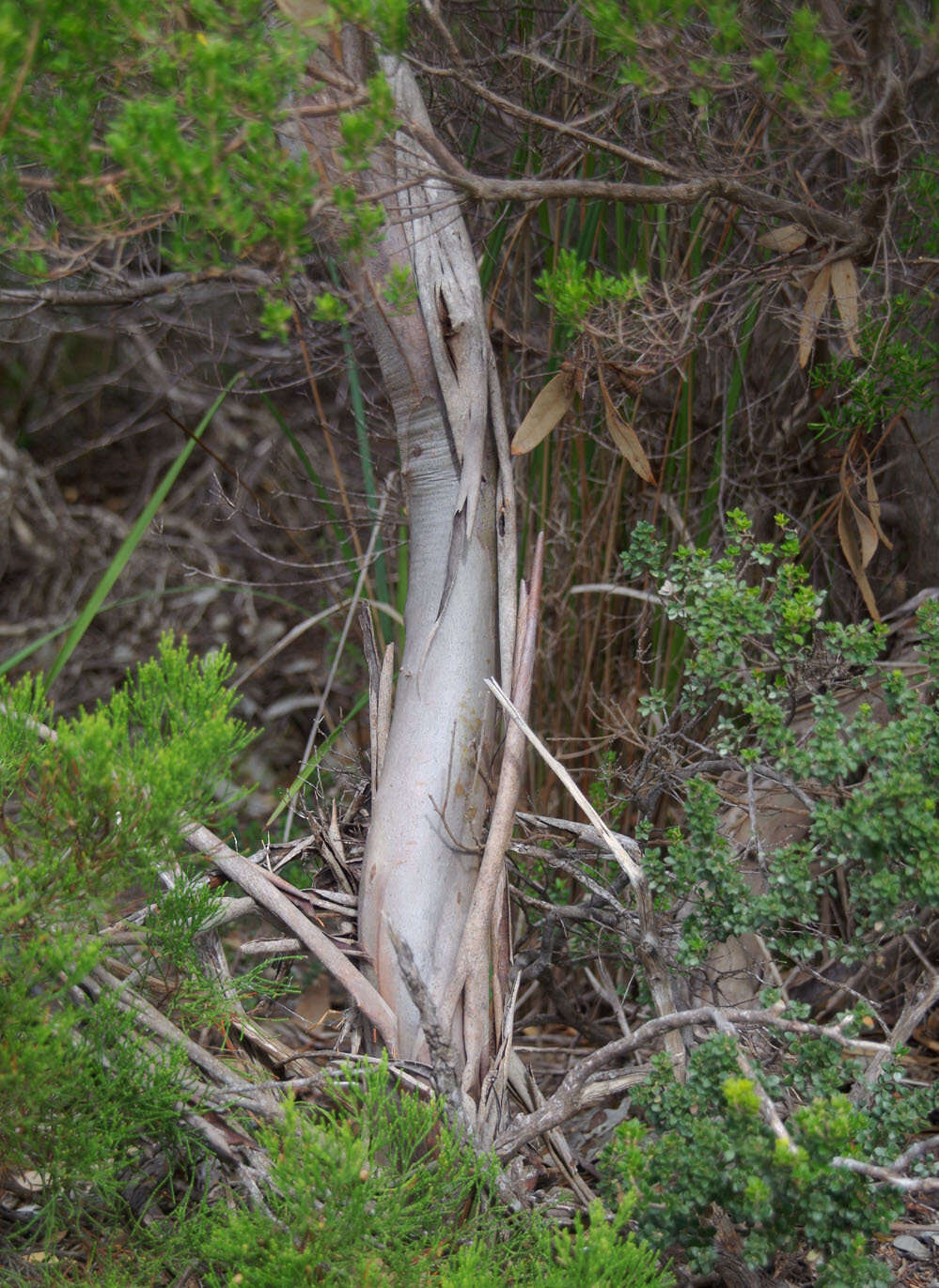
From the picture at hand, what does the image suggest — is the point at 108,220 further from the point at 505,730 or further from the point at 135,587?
Result: the point at 135,587

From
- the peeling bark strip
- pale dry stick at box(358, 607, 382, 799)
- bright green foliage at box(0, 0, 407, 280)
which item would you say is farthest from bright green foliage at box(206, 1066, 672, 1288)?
bright green foliage at box(0, 0, 407, 280)

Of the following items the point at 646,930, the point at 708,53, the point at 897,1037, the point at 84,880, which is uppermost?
the point at 708,53

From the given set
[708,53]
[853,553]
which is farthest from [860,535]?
[708,53]

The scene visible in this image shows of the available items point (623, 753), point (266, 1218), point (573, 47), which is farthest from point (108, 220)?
point (623, 753)

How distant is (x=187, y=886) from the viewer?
1.25 metres

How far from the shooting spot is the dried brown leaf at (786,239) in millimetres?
1464

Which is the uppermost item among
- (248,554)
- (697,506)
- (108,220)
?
(108,220)

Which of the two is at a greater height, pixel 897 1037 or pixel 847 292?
pixel 847 292

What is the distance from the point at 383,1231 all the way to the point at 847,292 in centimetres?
122

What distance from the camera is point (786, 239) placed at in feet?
4.85

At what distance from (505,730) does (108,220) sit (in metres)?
0.79

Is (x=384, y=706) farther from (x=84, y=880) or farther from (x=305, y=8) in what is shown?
(x=305, y=8)

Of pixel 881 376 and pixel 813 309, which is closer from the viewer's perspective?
pixel 813 309

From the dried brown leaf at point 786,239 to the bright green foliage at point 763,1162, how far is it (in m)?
0.99
